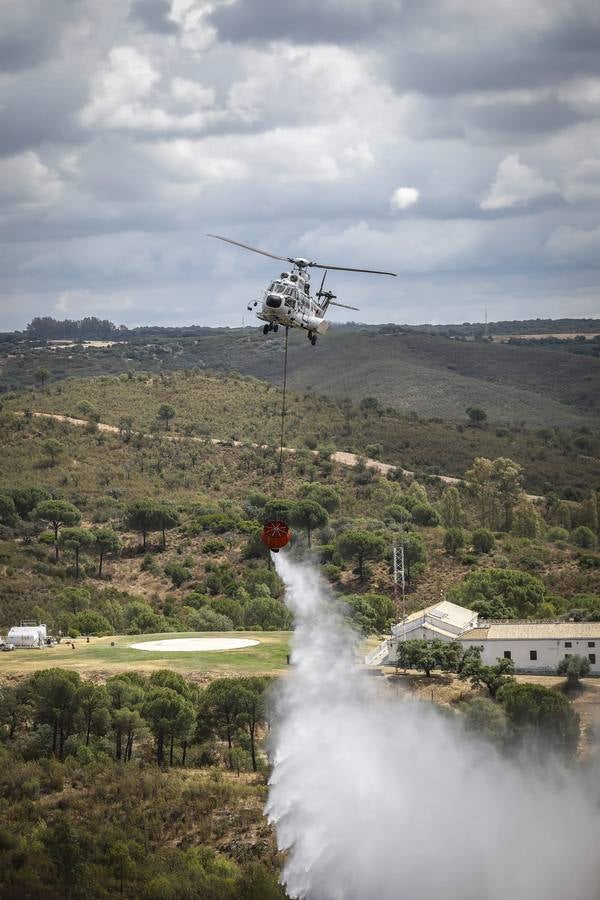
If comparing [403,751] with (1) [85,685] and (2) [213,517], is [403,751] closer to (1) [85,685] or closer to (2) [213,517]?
(1) [85,685]

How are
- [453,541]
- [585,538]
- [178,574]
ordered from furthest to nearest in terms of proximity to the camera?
[585,538]
[453,541]
[178,574]

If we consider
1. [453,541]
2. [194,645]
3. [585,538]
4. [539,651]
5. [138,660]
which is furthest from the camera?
[585,538]

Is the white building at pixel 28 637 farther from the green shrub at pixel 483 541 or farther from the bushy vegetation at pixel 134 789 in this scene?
the green shrub at pixel 483 541

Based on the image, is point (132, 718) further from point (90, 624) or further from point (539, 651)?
point (90, 624)

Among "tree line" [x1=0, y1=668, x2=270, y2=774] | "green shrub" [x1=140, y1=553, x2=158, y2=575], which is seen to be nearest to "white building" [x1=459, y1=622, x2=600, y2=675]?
"tree line" [x1=0, y1=668, x2=270, y2=774]

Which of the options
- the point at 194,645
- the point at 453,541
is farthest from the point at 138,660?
the point at 453,541

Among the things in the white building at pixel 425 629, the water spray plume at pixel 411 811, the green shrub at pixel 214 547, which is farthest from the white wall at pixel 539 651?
the green shrub at pixel 214 547

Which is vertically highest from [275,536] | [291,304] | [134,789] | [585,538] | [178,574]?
[291,304]
